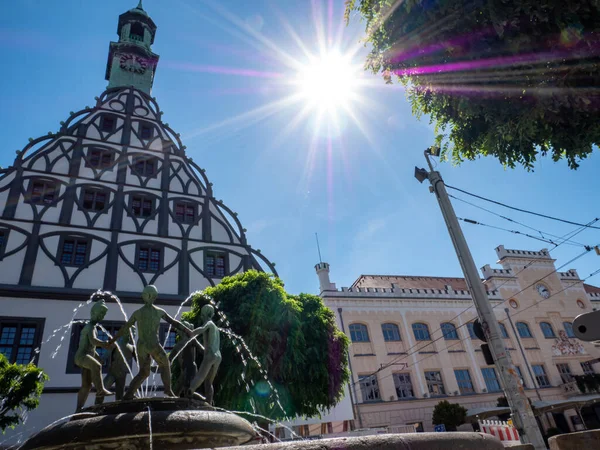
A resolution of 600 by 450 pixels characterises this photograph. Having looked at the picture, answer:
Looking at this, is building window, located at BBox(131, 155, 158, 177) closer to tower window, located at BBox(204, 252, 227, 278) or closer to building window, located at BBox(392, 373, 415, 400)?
tower window, located at BBox(204, 252, 227, 278)

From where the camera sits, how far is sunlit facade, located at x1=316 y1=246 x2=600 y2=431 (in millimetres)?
27291

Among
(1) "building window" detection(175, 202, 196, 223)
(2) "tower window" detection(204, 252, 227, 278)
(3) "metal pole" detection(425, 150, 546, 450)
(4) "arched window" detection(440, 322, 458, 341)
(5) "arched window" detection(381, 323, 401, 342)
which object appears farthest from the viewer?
(4) "arched window" detection(440, 322, 458, 341)

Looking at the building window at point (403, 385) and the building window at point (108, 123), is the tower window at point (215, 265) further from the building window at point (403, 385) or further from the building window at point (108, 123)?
the building window at point (403, 385)

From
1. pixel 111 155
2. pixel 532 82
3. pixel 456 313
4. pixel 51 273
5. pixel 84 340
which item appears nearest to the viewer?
pixel 532 82

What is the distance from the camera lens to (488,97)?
5523 millimetres

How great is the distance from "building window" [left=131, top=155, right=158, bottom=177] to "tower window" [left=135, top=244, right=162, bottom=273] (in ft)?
13.7

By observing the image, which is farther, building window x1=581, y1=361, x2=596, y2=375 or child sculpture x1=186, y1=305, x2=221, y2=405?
building window x1=581, y1=361, x2=596, y2=375

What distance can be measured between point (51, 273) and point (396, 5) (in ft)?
51.2

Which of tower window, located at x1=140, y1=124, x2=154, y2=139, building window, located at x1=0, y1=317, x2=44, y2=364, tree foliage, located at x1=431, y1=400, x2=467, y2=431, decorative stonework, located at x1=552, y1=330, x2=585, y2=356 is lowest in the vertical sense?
tree foliage, located at x1=431, y1=400, x2=467, y2=431

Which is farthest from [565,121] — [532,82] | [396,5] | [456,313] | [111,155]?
[456,313]

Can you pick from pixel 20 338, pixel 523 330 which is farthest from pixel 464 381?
pixel 20 338

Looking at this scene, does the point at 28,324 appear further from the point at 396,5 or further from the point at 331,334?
the point at 396,5

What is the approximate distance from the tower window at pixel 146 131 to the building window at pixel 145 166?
190cm

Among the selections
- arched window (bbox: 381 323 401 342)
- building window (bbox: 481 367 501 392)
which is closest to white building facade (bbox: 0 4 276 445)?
arched window (bbox: 381 323 401 342)
